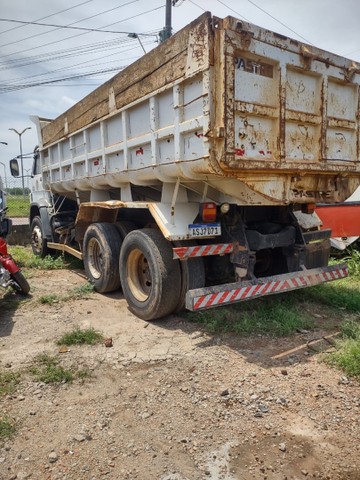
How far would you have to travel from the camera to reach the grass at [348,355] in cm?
309

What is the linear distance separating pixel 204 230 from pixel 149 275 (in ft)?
3.46

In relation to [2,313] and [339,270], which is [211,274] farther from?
[2,313]

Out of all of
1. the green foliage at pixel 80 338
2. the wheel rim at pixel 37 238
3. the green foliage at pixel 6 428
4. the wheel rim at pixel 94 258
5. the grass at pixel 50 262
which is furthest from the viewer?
the wheel rim at pixel 37 238

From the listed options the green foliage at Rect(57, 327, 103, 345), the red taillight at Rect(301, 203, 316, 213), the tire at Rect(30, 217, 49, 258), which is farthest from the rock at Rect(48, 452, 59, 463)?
the tire at Rect(30, 217, 49, 258)

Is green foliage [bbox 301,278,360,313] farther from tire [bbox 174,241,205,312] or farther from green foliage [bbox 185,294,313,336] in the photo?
tire [bbox 174,241,205,312]

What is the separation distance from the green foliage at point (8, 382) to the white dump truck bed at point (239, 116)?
2328 millimetres

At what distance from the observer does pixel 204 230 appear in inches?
157

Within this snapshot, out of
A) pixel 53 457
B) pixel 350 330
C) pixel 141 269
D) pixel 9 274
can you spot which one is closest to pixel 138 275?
pixel 141 269

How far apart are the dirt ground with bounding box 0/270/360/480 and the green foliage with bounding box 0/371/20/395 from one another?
6cm

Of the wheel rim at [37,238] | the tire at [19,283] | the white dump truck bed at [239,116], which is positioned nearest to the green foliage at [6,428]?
the white dump truck bed at [239,116]

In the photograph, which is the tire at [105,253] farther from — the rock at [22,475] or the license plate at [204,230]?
the rock at [22,475]

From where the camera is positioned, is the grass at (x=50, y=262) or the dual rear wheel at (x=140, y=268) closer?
the dual rear wheel at (x=140, y=268)

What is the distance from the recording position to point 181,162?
368 centimetres

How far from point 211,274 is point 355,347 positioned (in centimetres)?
179
